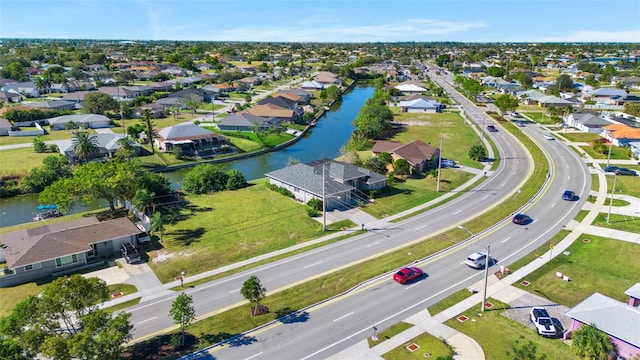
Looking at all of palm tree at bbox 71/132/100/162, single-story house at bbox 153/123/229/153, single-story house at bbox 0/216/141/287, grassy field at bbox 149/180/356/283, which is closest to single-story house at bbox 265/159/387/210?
grassy field at bbox 149/180/356/283

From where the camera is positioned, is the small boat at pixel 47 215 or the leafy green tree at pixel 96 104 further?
the leafy green tree at pixel 96 104

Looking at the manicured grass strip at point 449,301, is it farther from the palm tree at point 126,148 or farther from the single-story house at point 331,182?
the palm tree at point 126,148

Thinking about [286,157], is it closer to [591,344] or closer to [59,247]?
[59,247]

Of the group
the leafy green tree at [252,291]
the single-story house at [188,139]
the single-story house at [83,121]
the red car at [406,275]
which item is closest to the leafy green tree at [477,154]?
the red car at [406,275]

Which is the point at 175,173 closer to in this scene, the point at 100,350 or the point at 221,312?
the point at 221,312

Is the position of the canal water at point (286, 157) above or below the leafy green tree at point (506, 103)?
below

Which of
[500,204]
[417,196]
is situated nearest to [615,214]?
[500,204]
